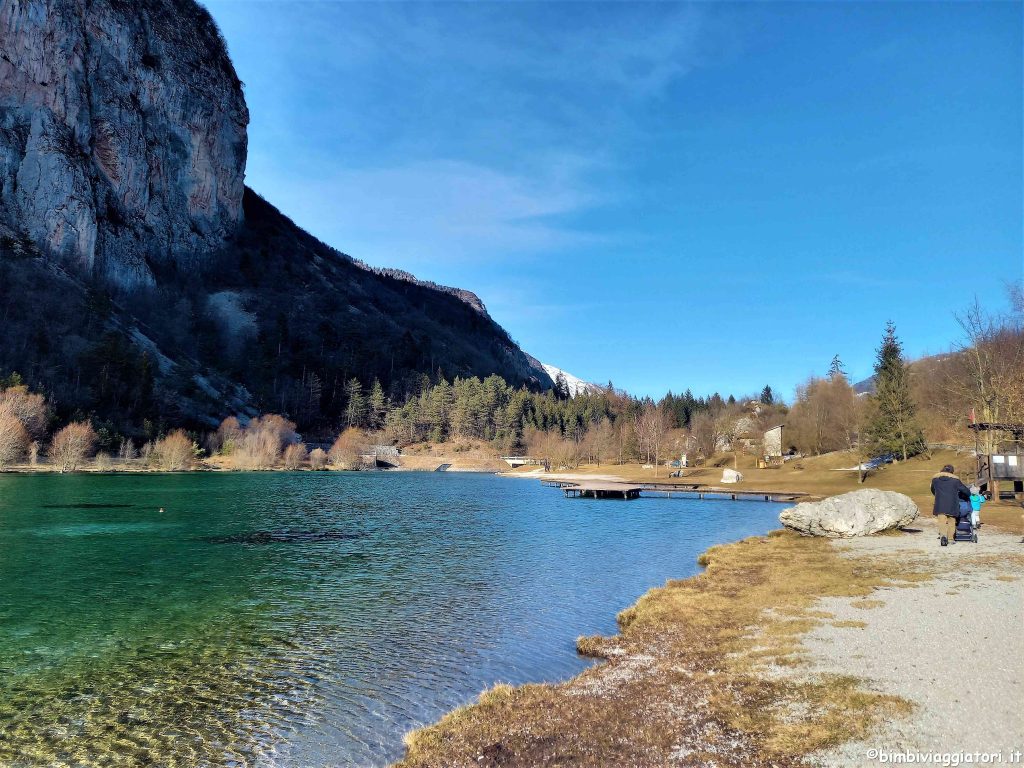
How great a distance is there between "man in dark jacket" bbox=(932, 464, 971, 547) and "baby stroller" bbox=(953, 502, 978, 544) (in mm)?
188

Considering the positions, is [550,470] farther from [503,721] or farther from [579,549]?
[503,721]

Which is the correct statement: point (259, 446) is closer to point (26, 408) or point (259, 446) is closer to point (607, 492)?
point (26, 408)

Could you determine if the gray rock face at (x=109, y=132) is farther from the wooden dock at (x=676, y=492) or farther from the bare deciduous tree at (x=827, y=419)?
the bare deciduous tree at (x=827, y=419)

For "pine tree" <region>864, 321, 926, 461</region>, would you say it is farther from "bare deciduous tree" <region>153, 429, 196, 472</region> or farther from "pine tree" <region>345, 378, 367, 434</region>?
"pine tree" <region>345, 378, 367, 434</region>

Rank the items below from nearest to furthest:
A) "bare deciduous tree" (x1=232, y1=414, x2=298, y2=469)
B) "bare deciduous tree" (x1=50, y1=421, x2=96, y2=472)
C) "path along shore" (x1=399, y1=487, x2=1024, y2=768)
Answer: "path along shore" (x1=399, y1=487, x2=1024, y2=768), "bare deciduous tree" (x1=50, y1=421, x2=96, y2=472), "bare deciduous tree" (x1=232, y1=414, x2=298, y2=469)

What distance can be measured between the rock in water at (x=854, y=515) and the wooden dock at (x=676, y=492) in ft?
98.3

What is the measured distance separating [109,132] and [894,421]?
183565mm

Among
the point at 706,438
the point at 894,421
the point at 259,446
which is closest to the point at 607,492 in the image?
the point at 894,421

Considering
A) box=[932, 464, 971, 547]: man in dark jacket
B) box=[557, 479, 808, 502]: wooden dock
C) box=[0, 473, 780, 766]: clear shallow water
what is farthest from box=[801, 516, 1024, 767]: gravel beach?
box=[557, 479, 808, 502]: wooden dock

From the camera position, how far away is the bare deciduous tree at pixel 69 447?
85875 millimetres

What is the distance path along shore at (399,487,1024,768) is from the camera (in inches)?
315

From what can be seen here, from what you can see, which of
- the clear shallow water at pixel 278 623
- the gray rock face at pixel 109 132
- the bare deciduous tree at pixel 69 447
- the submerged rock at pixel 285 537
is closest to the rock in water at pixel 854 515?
the clear shallow water at pixel 278 623

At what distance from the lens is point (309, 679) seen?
1309cm

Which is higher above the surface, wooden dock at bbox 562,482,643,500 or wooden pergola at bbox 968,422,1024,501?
wooden pergola at bbox 968,422,1024,501
